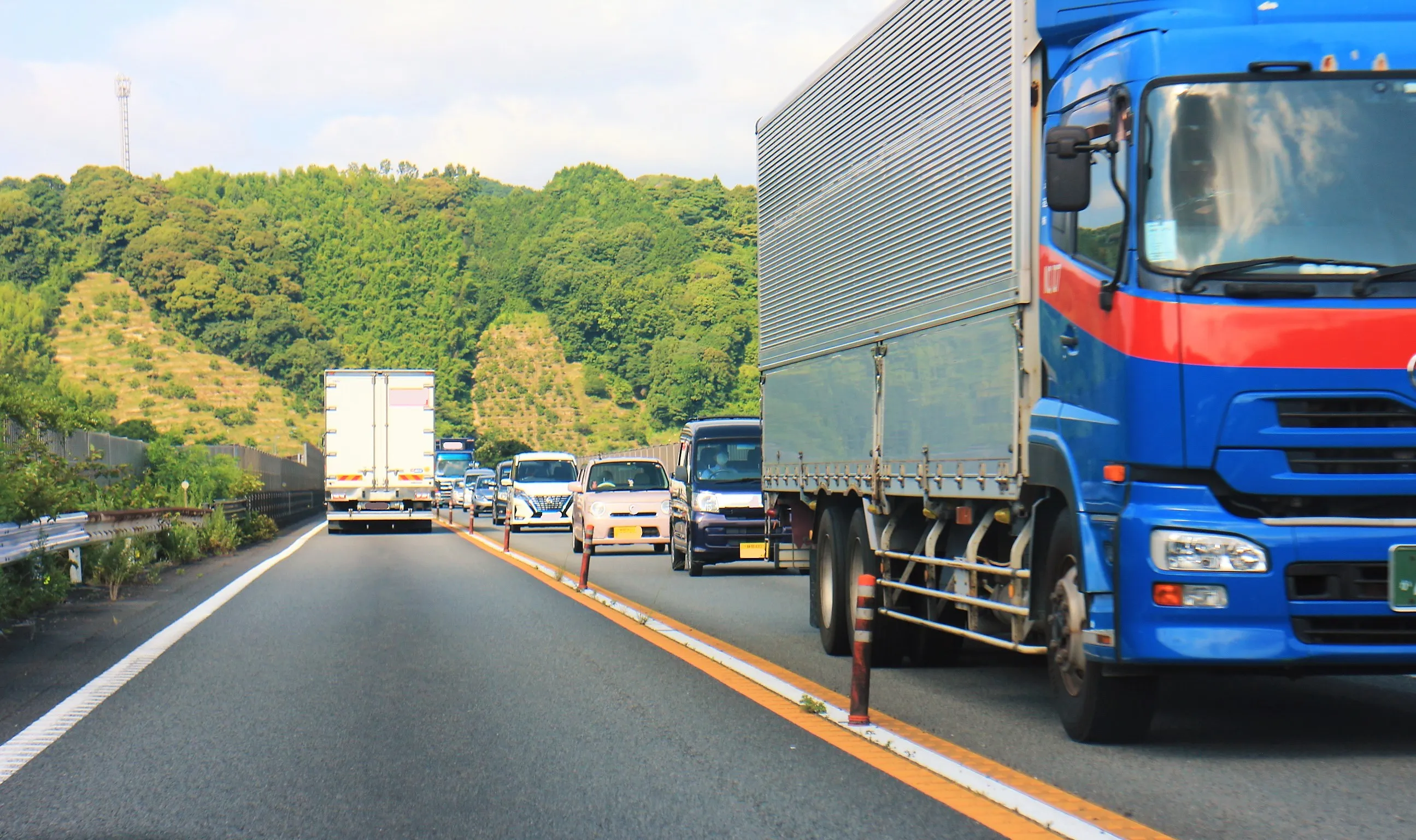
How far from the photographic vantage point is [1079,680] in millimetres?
7762

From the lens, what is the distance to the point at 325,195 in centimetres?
18838

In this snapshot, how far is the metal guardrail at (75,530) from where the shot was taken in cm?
1438

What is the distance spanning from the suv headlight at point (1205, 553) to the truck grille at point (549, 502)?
31.4m

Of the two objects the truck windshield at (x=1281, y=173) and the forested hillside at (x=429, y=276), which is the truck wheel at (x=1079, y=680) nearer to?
the truck windshield at (x=1281, y=173)

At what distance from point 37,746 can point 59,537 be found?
30.1ft

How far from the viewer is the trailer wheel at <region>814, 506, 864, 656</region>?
1149 cm

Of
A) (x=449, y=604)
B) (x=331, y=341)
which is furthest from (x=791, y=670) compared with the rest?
(x=331, y=341)

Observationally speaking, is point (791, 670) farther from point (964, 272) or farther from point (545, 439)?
point (545, 439)

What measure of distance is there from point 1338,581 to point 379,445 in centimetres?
3221

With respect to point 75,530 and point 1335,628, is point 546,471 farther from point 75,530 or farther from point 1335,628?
point 1335,628

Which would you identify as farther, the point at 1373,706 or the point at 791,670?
the point at 791,670

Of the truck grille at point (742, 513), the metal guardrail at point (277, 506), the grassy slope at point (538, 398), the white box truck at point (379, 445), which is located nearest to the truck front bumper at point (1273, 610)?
the truck grille at point (742, 513)

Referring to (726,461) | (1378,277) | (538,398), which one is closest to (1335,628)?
(1378,277)

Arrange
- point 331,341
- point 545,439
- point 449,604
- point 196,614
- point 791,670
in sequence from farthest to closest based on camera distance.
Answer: point 331,341, point 545,439, point 449,604, point 196,614, point 791,670
